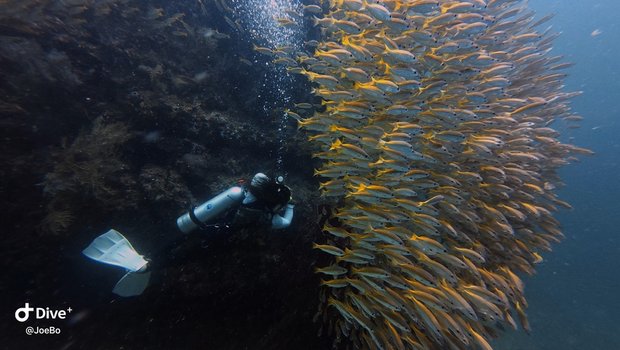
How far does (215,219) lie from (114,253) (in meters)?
1.18

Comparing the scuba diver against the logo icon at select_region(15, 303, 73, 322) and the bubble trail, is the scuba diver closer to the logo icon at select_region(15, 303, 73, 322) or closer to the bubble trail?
the logo icon at select_region(15, 303, 73, 322)

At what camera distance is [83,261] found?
4559 millimetres

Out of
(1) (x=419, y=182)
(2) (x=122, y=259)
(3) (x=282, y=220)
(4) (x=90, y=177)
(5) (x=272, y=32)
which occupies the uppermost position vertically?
(5) (x=272, y=32)

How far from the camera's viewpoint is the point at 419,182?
151 inches

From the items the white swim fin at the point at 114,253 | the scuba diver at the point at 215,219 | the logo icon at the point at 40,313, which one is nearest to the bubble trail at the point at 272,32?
the scuba diver at the point at 215,219

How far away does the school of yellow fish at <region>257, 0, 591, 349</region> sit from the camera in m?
3.40

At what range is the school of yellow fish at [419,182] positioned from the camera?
11.2ft

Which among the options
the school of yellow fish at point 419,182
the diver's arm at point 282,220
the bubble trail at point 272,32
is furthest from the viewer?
the bubble trail at point 272,32

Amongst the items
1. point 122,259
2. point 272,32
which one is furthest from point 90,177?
point 272,32

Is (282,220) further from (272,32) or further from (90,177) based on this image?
(272,32)

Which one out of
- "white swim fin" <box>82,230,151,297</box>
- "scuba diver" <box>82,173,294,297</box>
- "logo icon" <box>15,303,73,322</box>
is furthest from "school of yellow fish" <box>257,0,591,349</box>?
"logo icon" <box>15,303,73,322</box>

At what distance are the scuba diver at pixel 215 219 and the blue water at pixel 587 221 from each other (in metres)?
9.02

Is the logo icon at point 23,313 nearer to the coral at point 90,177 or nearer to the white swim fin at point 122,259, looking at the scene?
the coral at point 90,177

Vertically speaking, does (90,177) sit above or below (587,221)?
above
